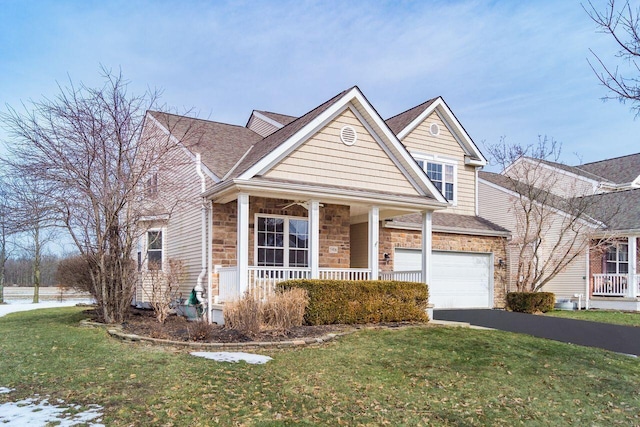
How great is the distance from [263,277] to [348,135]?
13.6ft

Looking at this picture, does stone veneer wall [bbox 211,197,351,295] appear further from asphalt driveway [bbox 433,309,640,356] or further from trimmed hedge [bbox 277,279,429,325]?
asphalt driveway [bbox 433,309,640,356]

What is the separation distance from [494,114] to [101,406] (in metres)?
18.6

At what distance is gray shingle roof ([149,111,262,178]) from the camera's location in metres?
14.4

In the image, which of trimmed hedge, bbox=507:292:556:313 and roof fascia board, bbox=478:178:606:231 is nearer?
trimmed hedge, bbox=507:292:556:313

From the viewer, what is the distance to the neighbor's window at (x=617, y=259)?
2092 cm

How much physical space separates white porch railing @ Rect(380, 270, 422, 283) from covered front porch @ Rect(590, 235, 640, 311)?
30.9ft

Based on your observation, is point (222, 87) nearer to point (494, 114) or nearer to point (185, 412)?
point (494, 114)

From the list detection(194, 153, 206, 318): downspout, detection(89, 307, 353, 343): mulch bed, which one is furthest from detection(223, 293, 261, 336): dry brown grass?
detection(194, 153, 206, 318): downspout

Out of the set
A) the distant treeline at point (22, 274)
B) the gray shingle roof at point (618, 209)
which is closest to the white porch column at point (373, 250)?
the gray shingle roof at point (618, 209)

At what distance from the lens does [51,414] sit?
5.45 m

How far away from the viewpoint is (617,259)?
2103 cm

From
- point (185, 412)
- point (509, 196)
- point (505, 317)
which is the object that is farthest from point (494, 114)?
point (185, 412)

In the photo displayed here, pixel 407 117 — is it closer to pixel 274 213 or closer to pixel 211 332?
pixel 274 213

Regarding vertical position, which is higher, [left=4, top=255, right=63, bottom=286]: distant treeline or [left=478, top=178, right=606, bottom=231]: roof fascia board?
[left=478, top=178, right=606, bottom=231]: roof fascia board
